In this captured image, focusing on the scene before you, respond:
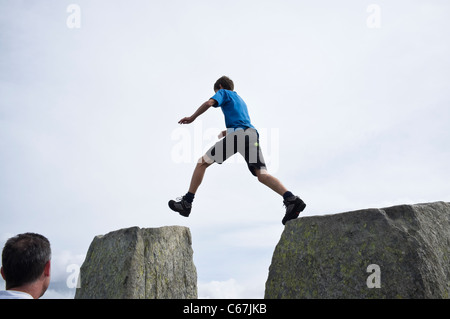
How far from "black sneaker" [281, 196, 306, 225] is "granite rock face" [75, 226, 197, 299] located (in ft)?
6.22

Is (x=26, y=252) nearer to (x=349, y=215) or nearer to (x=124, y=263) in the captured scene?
(x=124, y=263)

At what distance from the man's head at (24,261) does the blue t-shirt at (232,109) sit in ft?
13.7

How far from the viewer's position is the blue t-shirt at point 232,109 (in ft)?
23.3

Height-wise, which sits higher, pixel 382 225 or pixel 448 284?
pixel 382 225

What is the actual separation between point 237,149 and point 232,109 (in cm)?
76

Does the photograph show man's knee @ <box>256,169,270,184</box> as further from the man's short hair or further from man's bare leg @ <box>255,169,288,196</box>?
the man's short hair

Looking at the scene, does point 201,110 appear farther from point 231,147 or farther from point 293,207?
point 293,207

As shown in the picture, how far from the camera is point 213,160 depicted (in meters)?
6.90

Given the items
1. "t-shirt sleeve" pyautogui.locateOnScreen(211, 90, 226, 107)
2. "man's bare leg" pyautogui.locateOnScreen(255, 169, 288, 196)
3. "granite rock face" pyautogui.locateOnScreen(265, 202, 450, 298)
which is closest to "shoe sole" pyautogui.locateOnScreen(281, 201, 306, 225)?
"man's bare leg" pyautogui.locateOnScreen(255, 169, 288, 196)

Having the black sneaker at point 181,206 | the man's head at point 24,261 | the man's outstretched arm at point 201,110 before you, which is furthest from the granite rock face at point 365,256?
the man's head at point 24,261

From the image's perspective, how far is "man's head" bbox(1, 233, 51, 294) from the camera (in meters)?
3.42
